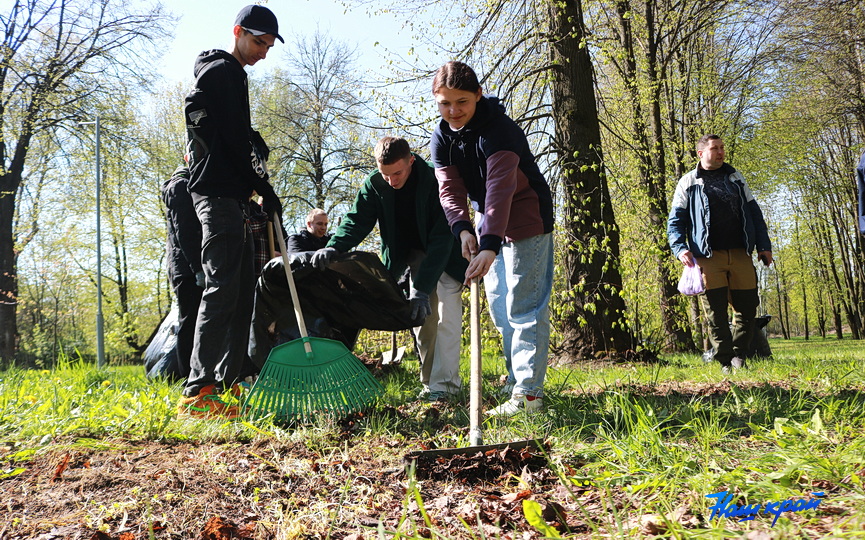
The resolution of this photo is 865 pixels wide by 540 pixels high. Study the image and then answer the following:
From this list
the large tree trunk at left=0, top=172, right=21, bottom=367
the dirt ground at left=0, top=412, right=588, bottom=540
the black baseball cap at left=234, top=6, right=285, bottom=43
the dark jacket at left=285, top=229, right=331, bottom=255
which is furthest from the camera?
the large tree trunk at left=0, top=172, right=21, bottom=367

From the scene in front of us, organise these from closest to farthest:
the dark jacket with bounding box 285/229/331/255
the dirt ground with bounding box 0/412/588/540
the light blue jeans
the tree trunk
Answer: the dirt ground with bounding box 0/412/588/540, the light blue jeans, the dark jacket with bounding box 285/229/331/255, the tree trunk

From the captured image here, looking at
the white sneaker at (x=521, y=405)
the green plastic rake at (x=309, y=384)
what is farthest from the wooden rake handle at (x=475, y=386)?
the green plastic rake at (x=309, y=384)

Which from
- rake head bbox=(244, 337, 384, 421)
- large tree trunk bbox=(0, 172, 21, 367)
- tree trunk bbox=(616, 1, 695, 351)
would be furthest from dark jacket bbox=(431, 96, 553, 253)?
large tree trunk bbox=(0, 172, 21, 367)

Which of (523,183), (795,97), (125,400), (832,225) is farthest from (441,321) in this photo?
(832,225)

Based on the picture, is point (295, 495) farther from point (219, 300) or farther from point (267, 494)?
point (219, 300)

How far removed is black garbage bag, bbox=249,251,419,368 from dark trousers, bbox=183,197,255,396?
48 centimetres

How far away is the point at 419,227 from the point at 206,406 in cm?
168

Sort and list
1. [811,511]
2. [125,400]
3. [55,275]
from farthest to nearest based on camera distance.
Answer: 1. [55,275]
2. [125,400]
3. [811,511]

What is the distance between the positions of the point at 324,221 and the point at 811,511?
469 centimetres

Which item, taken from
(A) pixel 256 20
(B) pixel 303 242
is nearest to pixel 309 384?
(A) pixel 256 20

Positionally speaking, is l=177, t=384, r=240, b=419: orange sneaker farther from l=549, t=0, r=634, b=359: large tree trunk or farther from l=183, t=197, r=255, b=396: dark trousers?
l=549, t=0, r=634, b=359: large tree trunk

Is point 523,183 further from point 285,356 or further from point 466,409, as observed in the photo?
point 285,356

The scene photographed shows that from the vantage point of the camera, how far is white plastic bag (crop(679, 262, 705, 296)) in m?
5.28

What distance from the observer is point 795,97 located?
50.5 feet
